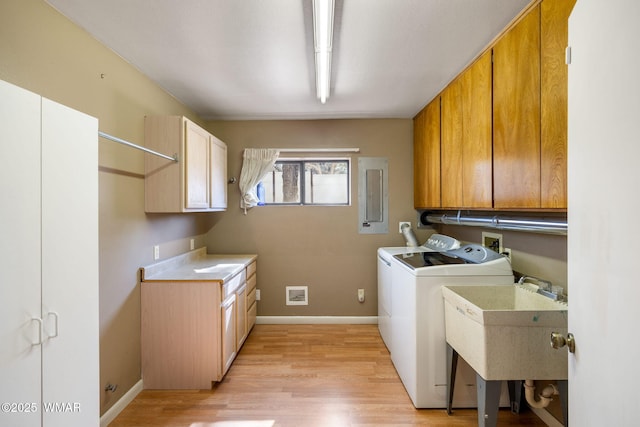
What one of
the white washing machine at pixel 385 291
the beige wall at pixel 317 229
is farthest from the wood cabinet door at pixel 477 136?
the beige wall at pixel 317 229

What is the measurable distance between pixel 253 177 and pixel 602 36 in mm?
3067

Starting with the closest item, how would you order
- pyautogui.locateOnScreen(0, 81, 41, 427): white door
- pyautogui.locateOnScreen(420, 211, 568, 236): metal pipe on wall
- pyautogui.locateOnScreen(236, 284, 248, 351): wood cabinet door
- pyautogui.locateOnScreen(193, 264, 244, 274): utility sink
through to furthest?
pyautogui.locateOnScreen(0, 81, 41, 427): white door, pyautogui.locateOnScreen(420, 211, 568, 236): metal pipe on wall, pyautogui.locateOnScreen(193, 264, 244, 274): utility sink, pyautogui.locateOnScreen(236, 284, 248, 351): wood cabinet door

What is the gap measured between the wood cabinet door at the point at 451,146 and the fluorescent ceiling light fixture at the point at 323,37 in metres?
1.08

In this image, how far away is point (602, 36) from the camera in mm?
812

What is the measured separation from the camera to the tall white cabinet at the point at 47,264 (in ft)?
2.95

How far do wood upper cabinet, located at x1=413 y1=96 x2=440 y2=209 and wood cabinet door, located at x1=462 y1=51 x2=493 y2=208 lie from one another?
20.5 inches

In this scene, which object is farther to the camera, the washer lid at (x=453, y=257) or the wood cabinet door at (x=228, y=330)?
the wood cabinet door at (x=228, y=330)

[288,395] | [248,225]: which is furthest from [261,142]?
[288,395]

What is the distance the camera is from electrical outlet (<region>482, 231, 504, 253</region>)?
2.32 meters

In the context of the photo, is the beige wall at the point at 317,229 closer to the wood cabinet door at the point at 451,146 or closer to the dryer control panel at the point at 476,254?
the wood cabinet door at the point at 451,146

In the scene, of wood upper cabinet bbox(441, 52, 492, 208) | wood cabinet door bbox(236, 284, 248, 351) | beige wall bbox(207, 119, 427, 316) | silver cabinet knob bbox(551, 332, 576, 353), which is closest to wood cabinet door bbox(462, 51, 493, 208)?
wood upper cabinet bbox(441, 52, 492, 208)

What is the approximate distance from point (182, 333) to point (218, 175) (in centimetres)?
159

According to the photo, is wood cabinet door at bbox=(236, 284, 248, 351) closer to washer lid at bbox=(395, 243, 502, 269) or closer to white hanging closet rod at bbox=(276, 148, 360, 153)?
washer lid at bbox=(395, 243, 502, 269)

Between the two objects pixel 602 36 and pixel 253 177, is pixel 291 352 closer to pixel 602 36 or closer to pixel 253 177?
pixel 253 177
